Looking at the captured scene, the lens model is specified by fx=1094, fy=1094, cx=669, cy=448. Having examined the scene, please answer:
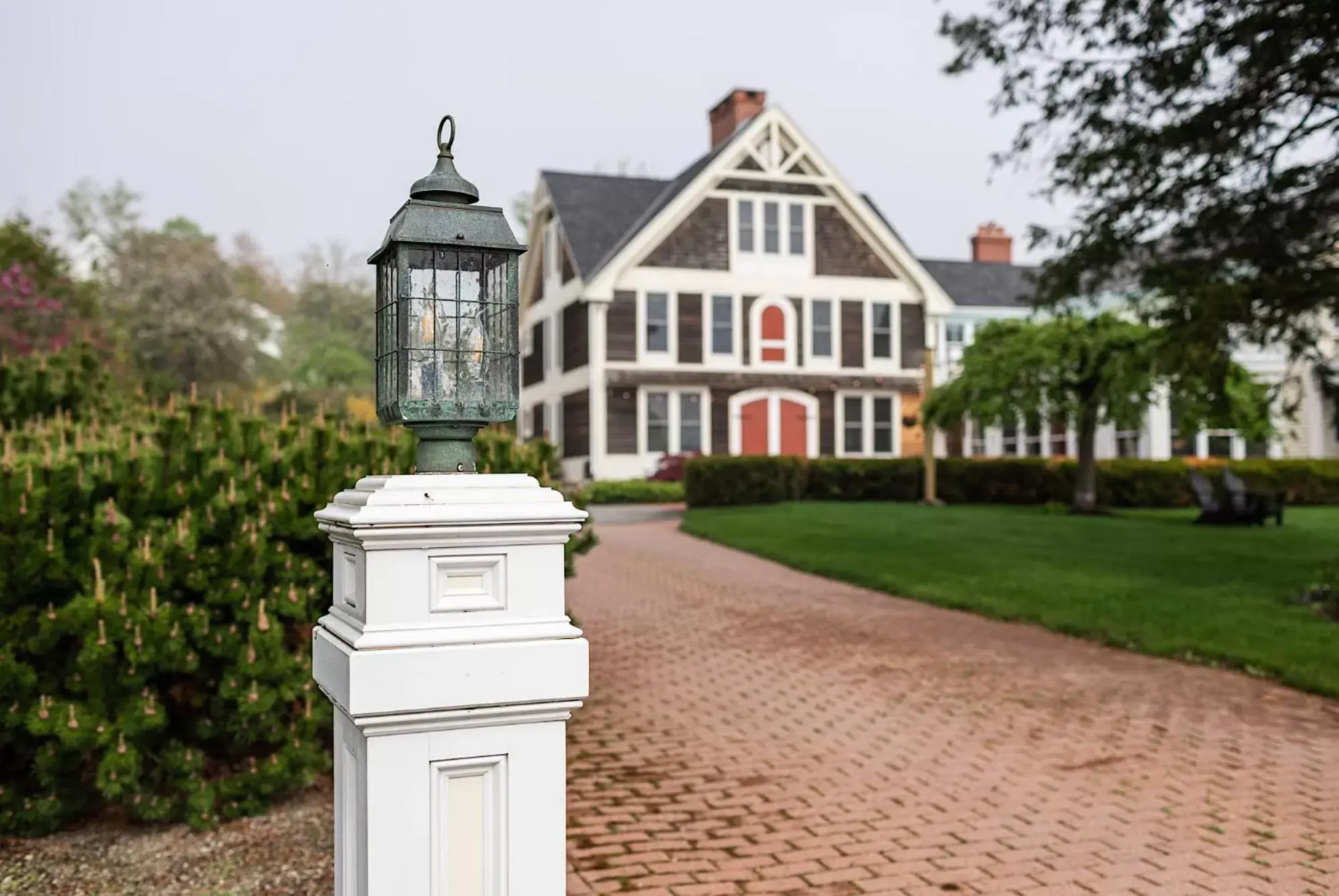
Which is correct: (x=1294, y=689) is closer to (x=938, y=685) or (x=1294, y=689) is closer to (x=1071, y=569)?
(x=938, y=685)

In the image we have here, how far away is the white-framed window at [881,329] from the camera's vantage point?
94.4 ft

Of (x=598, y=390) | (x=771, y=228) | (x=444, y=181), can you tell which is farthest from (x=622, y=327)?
(x=444, y=181)

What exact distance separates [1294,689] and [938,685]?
90.8 inches

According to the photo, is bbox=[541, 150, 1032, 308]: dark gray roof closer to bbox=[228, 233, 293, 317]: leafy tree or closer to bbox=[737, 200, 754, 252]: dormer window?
bbox=[737, 200, 754, 252]: dormer window

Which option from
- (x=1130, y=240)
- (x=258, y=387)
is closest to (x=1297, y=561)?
(x=1130, y=240)

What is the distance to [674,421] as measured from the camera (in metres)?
27.4

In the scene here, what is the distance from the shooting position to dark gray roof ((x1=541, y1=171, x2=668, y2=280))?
2788 cm

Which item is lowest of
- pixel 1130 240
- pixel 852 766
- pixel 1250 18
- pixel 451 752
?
pixel 852 766

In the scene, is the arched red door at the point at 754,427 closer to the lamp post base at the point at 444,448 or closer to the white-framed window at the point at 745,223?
the white-framed window at the point at 745,223

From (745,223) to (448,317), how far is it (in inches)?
1012

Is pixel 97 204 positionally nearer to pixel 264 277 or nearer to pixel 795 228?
pixel 264 277

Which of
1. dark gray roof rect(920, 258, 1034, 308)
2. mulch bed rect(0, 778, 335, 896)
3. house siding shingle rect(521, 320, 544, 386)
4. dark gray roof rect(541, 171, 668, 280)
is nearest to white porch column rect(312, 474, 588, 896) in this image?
mulch bed rect(0, 778, 335, 896)

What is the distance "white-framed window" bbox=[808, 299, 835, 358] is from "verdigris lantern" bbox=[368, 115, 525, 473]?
84.0 ft

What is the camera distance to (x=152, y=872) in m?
4.21
